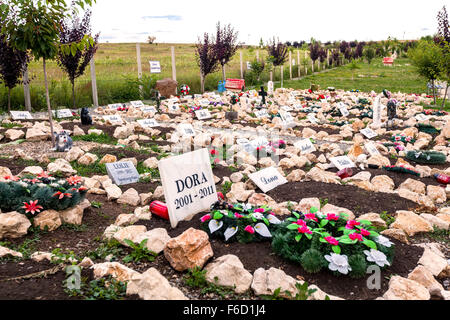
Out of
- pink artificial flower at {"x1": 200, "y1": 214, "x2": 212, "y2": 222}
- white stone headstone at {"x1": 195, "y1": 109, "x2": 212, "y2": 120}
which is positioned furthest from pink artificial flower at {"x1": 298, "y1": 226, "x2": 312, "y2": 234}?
white stone headstone at {"x1": 195, "y1": 109, "x2": 212, "y2": 120}

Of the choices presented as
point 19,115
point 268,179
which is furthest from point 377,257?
point 19,115

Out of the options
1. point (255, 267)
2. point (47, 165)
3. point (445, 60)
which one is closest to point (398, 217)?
point (255, 267)

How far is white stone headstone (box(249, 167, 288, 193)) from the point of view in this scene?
4.76 metres

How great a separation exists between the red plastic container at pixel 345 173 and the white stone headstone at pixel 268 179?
2.78 ft

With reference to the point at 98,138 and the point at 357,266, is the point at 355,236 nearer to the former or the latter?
the point at 357,266

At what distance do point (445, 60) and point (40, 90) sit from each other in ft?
39.1

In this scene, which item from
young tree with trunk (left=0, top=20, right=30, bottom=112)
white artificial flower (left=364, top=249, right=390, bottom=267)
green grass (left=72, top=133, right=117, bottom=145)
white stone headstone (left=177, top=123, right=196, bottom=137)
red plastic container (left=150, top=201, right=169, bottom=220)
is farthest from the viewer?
young tree with trunk (left=0, top=20, right=30, bottom=112)

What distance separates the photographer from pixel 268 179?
487cm

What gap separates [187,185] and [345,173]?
105 inches

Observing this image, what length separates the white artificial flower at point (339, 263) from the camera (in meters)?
2.67

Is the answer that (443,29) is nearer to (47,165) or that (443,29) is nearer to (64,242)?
(47,165)

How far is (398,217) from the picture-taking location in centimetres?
378

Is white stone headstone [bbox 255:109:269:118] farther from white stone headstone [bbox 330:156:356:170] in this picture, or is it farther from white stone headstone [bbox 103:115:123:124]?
white stone headstone [bbox 330:156:356:170]

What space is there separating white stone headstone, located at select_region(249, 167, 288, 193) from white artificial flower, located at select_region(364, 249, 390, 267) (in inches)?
77.7
